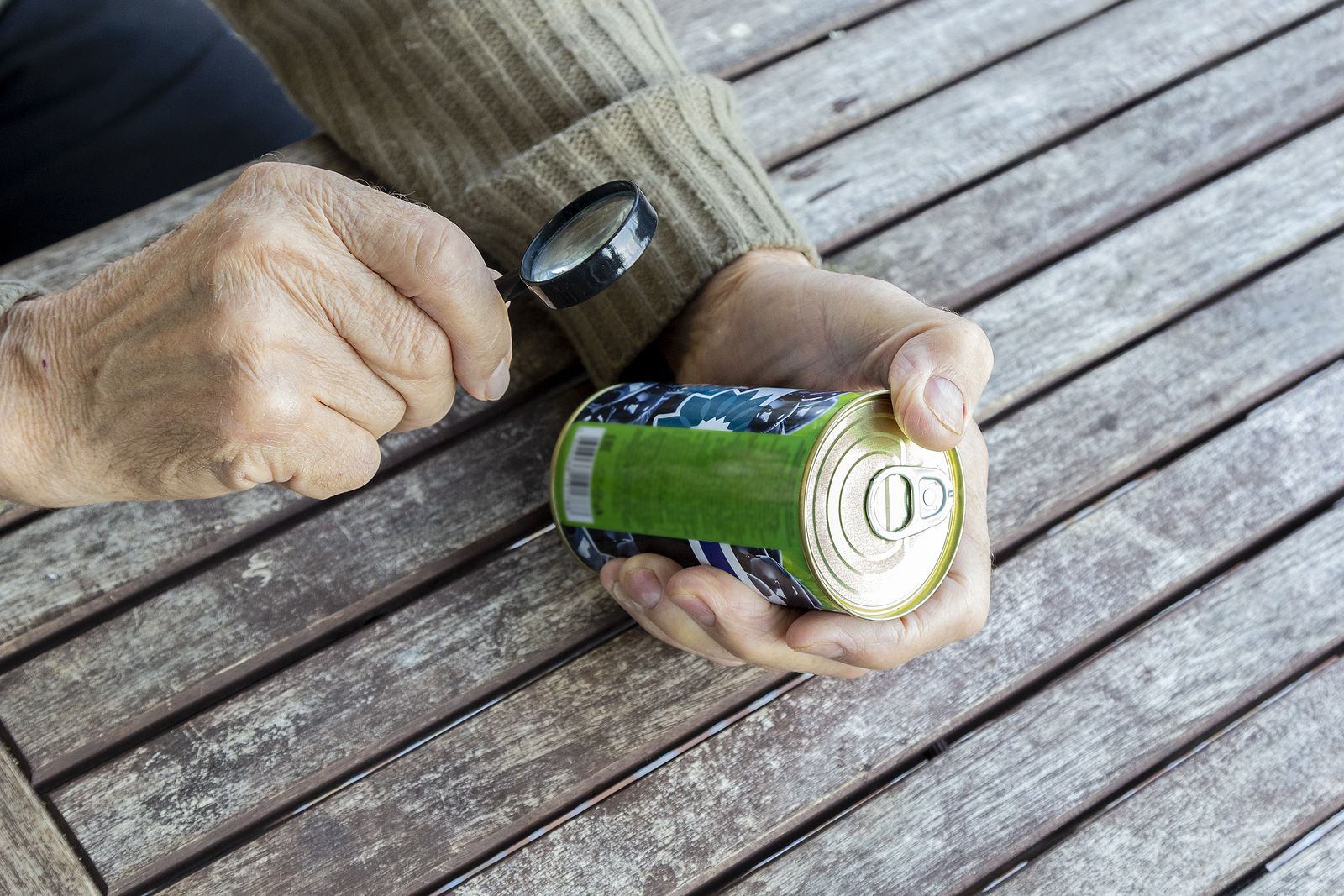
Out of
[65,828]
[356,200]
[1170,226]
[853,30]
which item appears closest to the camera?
[356,200]

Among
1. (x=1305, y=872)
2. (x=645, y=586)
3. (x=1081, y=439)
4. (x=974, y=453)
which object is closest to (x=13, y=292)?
(x=645, y=586)

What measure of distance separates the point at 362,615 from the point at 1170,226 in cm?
112

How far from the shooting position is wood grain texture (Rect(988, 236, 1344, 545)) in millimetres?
1250

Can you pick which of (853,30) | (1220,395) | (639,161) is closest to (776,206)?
(639,161)

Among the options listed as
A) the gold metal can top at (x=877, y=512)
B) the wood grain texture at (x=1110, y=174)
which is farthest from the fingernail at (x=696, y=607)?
the wood grain texture at (x=1110, y=174)

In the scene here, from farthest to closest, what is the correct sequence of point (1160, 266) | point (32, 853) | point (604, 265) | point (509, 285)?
point (1160, 266), point (32, 853), point (509, 285), point (604, 265)

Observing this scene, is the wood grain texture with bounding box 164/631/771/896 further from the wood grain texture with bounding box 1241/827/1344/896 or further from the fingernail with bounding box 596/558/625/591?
the wood grain texture with bounding box 1241/827/1344/896

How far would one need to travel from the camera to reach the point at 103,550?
1.13 meters

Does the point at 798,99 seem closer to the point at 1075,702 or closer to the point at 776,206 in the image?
the point at 776,206

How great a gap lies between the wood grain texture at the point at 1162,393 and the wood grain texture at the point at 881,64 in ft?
1.36

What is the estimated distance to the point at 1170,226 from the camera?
4.59ft

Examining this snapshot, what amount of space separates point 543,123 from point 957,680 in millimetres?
779

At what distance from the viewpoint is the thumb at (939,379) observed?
844mm

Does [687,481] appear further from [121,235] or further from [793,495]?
[121,235]
